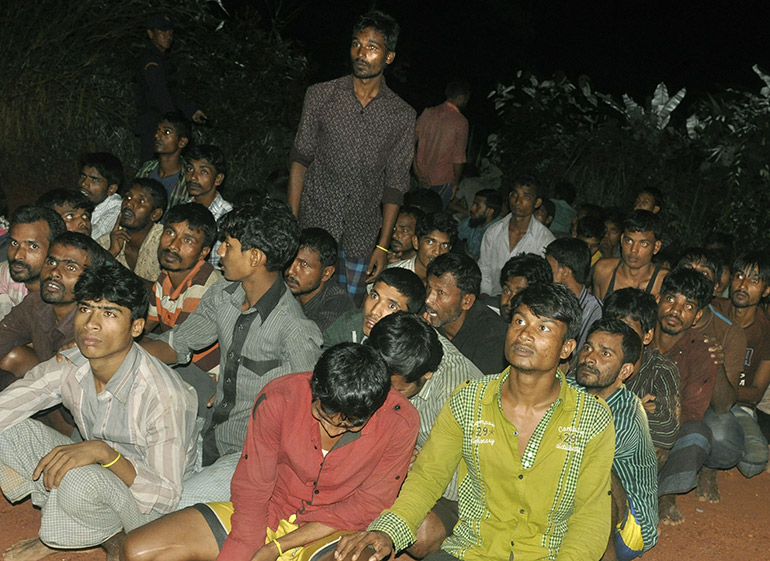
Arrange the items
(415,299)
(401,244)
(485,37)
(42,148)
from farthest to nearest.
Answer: (485,37), (42,148), (401,244), (415,299)

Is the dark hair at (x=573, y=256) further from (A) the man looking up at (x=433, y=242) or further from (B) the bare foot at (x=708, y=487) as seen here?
(B) the bare foot at (x=708, y=487)

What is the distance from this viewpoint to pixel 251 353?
4223mm

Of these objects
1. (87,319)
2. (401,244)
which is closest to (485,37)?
(401,244)

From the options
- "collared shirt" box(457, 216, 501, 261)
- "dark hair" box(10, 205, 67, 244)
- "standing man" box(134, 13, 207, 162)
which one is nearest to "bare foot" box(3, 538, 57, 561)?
"dark hair" box(10, 205, 67, 244)

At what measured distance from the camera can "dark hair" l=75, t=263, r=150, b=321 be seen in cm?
391

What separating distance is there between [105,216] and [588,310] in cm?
355

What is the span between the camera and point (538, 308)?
138 inches

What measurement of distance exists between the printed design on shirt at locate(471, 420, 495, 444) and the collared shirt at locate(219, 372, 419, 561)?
254 millimetres

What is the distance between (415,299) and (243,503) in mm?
1622

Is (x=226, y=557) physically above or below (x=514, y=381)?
below

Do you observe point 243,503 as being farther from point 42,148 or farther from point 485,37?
point 485,37

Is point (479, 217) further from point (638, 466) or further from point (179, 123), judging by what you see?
point (638, 466)

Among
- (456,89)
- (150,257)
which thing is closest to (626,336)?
(150,257)

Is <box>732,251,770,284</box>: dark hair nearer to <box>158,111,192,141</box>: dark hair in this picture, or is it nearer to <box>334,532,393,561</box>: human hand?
<box>334,532,393,561</box>: human hand
